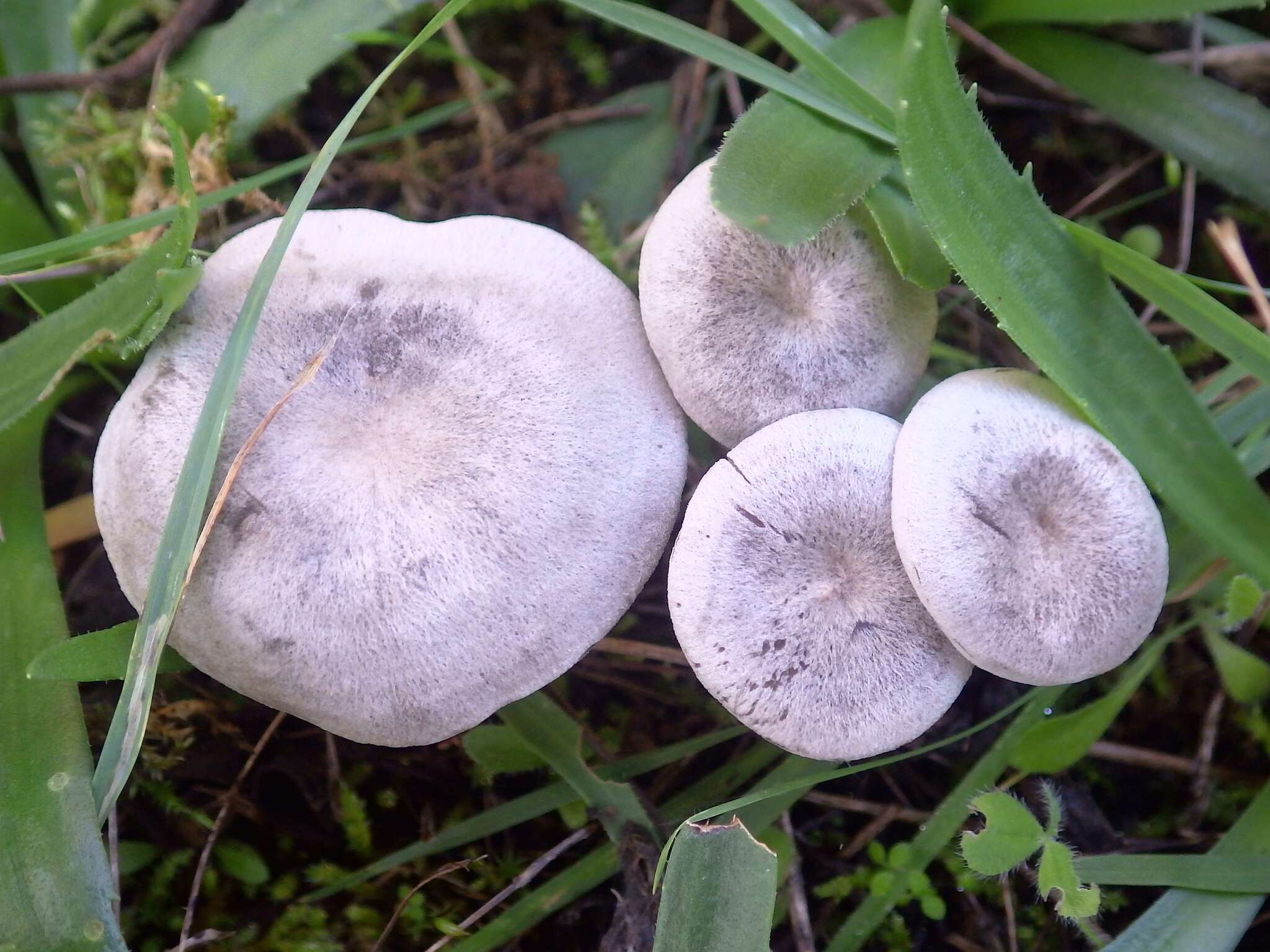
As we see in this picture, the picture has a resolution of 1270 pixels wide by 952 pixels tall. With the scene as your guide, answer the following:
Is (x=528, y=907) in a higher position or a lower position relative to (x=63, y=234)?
lower

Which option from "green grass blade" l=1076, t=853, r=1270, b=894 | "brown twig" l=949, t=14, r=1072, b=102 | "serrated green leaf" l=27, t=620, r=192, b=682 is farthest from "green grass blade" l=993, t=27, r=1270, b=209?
"serrated green leaf" l=27, t=620, r=192, b=682

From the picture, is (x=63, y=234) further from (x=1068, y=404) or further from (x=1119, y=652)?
(x=1119, y=652)

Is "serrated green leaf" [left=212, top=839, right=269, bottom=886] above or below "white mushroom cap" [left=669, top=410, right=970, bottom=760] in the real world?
below

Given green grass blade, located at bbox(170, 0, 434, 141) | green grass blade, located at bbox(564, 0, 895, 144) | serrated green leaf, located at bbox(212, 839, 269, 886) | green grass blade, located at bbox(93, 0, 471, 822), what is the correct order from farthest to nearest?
green grass blade, located at bbox(170, 0, 434, 141) < serrated green leaf, located at bbox(212, 839, 269, 886) < green grass blade, located at bbox(564, 0, 895, 144) < green grass blade, located at bbox(93, 0, 471, 822)

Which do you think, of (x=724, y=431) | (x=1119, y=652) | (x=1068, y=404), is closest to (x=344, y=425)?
(x=724, y=431)

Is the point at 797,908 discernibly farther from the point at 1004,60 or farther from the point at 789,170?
the point at 1004,60

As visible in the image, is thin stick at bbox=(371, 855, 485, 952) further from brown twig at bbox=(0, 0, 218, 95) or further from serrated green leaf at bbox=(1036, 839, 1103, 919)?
brown twig at bbox=(0, 0, 218, 95)
